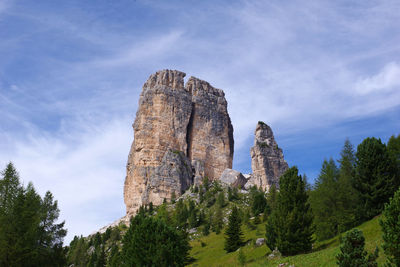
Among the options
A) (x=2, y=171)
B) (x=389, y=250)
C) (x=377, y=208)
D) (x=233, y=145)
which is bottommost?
(x=389, y=250)

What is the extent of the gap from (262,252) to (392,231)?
29607 millimetres

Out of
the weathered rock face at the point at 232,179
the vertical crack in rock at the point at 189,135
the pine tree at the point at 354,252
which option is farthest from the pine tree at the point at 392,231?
the vertical crack in rock at the point at 189,135

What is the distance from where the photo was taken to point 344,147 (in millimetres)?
63844

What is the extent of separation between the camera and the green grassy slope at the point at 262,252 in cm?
3297

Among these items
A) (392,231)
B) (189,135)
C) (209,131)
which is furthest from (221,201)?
(392,231)

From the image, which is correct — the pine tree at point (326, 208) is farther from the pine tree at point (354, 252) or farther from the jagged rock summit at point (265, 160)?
the jagged rock summit at point (265, 160)

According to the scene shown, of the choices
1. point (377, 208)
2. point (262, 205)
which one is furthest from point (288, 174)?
point (262, 205)

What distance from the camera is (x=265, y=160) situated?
151625mm

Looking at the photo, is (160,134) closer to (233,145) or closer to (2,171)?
(233,145)

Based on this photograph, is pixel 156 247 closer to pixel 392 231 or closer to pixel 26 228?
pixel 26 228

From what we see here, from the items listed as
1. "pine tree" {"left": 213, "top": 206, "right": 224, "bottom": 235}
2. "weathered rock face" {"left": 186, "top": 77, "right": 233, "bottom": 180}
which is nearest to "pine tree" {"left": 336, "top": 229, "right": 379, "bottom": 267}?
"pine tree" {"left": 213, "top": 206, "right": 224, "bottom": 235}

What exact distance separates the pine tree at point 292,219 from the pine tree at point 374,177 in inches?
408

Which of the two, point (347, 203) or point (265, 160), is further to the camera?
point (265, 160)

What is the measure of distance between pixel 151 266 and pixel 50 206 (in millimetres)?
18256
